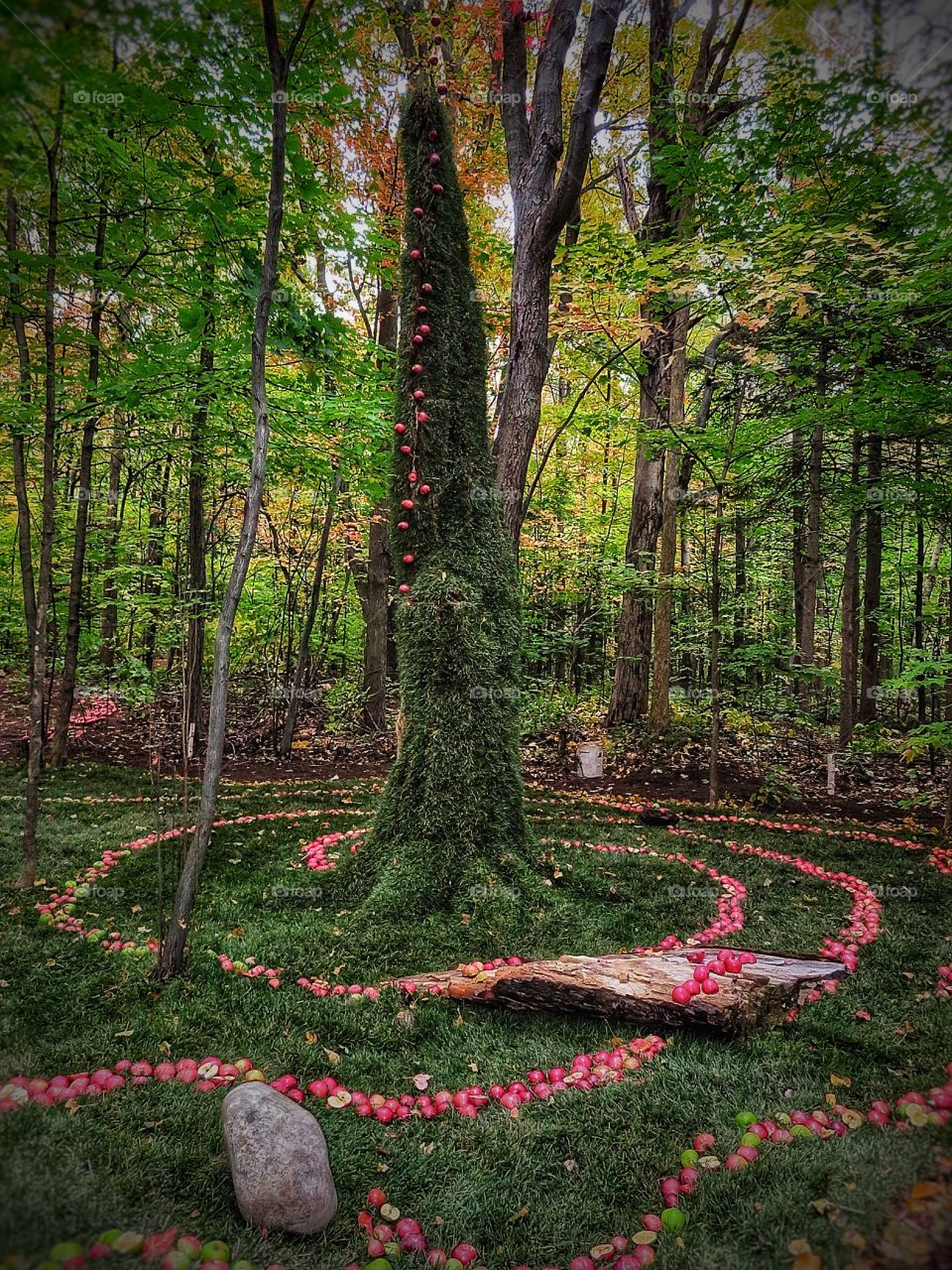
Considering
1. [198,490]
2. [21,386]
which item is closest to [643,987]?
[21,386]

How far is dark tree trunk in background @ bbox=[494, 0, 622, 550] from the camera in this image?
4.86 meters

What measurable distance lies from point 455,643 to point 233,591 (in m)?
1.69

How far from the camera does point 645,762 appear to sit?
9.19 metres

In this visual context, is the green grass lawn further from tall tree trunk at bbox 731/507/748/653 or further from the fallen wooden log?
tall tree trunk at bbox 731/507/748/653

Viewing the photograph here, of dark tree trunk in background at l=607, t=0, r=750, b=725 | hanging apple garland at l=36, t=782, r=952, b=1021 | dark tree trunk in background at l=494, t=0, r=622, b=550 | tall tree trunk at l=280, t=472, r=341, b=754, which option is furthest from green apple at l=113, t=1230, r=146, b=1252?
tall tree trunk at l=280, t=472, r=341, b=754

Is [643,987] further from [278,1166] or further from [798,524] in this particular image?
[798,524]

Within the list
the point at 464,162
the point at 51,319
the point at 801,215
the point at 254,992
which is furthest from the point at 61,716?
the point at 464,162

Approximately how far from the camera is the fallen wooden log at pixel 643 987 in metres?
2.82

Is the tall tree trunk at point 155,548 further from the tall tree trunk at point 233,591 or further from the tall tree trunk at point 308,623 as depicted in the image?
the tall tree trunk at point 233,591

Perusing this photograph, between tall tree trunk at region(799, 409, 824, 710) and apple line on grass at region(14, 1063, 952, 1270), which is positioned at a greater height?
tall tree trunk at region(799, 409, 824, 710)

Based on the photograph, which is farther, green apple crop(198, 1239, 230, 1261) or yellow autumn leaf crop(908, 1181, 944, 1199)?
green apple crop(198, 1239, 230, 1261)

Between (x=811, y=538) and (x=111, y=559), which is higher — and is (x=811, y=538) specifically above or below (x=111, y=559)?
above

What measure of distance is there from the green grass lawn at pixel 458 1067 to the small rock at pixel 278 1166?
0.06m

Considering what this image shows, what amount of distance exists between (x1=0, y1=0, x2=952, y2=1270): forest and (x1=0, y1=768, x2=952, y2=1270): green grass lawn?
0.07 feet
